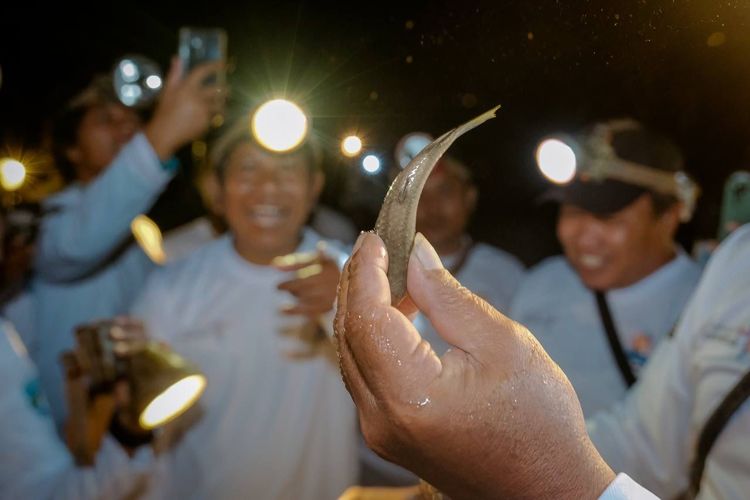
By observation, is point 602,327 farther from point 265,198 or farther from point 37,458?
point 37,458

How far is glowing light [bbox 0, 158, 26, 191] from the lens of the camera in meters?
4.09

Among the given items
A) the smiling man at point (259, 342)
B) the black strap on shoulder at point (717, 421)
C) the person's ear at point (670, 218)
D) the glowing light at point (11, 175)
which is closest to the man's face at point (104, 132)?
the glowing light at point (11, 175)

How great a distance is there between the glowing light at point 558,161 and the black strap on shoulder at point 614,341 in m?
0.65

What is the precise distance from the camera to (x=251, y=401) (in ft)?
9.59

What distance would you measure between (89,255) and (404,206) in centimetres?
287

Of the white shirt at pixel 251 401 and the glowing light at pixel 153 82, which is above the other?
the glowing light at pixel 153 82

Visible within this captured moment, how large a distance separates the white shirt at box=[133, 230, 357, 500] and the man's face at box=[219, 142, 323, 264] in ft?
0.71

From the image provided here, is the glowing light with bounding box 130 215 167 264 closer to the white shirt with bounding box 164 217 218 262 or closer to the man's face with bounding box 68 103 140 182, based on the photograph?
the white shirt with bounding box 164 217 218 262

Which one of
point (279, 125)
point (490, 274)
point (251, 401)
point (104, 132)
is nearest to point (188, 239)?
point (104, 132)

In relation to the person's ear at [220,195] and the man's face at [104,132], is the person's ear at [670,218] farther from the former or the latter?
the man's face at [104,132]

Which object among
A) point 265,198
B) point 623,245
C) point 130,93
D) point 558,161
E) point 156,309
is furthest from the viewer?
Result: point 130,93

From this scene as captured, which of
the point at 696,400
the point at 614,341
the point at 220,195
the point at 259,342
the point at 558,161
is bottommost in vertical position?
the point at 614,341

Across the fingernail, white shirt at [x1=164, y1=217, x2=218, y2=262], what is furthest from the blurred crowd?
the fingernail

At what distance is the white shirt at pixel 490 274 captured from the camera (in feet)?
12.4
